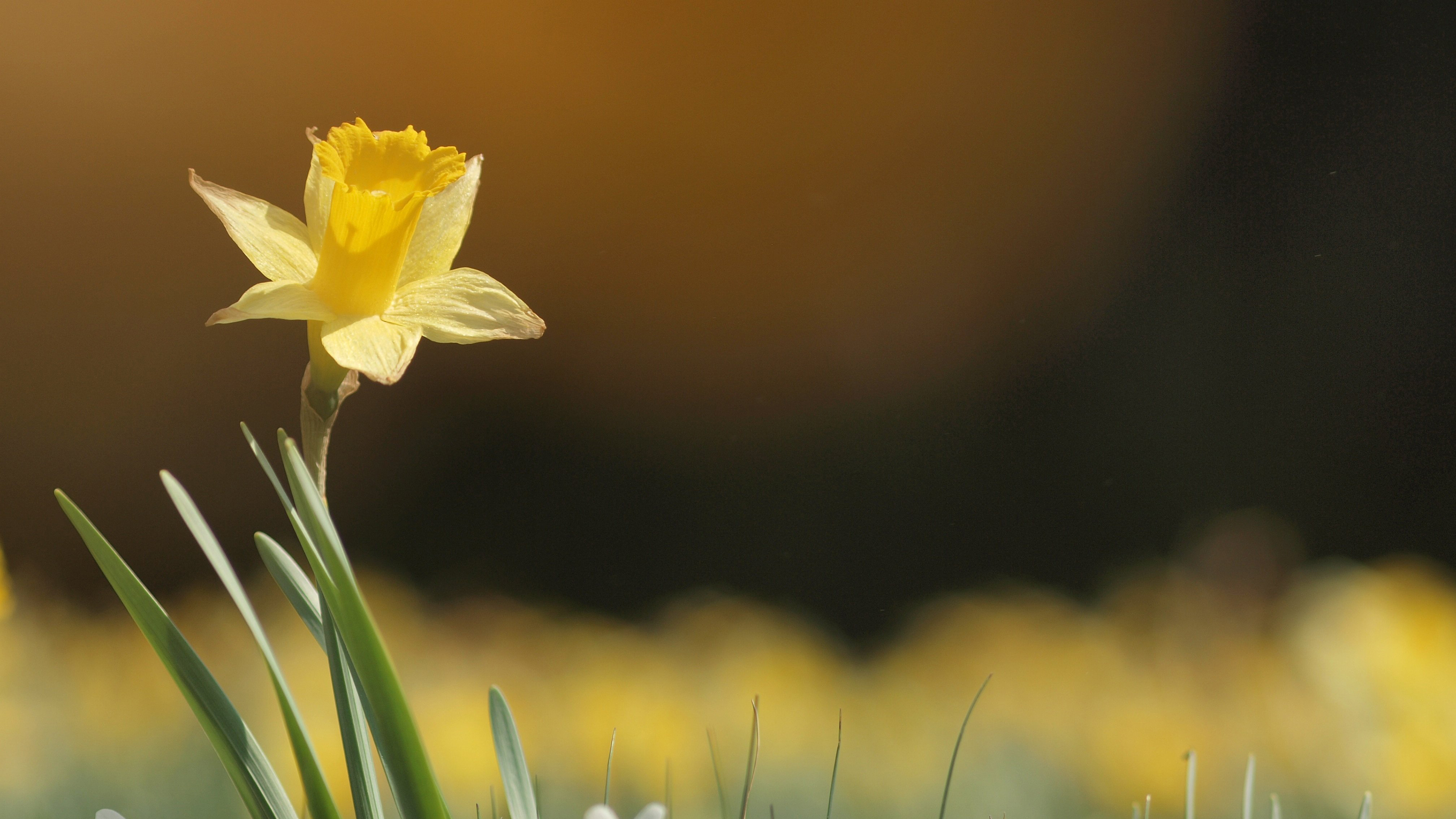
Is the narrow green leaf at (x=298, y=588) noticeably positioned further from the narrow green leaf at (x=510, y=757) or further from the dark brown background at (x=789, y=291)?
the dark brown background at (x=789, y=291)

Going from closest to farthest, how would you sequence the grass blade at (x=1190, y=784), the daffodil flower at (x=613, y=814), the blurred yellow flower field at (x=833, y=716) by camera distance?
the daffodil flower at (x=613, y=814), the grass blade at (x=1190, y=784), the blurred yellow flower field at (x=833, y=716)

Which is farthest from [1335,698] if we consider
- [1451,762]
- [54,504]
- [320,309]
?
[54,504]

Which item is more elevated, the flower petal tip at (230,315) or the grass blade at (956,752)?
the flower petal tip at (230,315)

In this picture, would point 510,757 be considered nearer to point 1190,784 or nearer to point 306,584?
point 306,584

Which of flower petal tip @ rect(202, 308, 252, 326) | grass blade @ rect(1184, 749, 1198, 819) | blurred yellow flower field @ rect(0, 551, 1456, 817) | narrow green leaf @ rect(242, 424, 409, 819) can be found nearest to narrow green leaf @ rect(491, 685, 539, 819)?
narrow green leaf @ rect(242, 424, 409, 819)

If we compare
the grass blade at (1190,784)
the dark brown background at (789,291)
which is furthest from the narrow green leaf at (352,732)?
the dark brown background at (789,291)

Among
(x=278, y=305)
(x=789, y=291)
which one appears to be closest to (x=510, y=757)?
(x=278, y=305)
